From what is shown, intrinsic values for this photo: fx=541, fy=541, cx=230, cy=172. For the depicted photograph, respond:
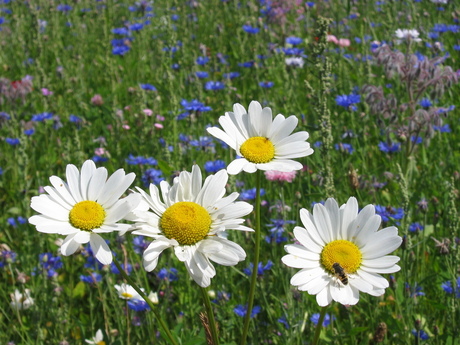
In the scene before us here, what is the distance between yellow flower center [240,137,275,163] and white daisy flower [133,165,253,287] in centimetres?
11

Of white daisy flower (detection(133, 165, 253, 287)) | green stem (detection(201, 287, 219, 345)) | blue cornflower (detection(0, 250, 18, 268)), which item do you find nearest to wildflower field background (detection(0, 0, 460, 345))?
blue cornflower (detection(0, 250, 18, 268))

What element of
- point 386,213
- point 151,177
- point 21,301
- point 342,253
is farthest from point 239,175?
point 342,253

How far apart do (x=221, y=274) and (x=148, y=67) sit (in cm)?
356

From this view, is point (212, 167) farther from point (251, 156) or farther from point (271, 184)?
point (251, 156)

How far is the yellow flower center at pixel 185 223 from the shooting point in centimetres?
111

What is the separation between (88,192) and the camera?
1237mm

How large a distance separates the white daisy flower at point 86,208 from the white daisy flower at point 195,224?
0.05 metres

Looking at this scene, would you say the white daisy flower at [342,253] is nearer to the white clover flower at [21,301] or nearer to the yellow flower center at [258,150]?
the yellow flower center at [258,150]

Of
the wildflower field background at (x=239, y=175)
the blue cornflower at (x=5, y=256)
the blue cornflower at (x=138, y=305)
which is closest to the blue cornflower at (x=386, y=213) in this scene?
the wildflower field background at (x=239, y=175)

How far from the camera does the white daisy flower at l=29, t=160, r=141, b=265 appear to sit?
1.10 m

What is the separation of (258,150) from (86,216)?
1.37ft

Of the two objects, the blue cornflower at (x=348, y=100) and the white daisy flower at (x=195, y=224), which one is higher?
the blue cornflower at (x=348, y=100)

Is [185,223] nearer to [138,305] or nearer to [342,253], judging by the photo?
[342,253]

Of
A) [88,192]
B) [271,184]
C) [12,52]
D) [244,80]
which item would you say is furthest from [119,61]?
[88,192]
